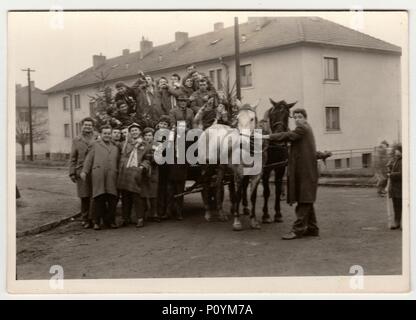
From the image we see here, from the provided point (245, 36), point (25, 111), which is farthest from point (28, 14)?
point (245, 36)

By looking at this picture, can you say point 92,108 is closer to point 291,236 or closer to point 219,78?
point 219,78

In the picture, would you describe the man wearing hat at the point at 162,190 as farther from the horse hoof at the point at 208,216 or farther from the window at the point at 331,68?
the window at the point at 331,68

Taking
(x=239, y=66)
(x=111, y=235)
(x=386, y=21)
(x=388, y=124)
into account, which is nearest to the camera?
(x=386, y=21)

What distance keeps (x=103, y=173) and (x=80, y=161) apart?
1.20ft

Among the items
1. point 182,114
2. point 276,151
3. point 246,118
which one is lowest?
point 276,151

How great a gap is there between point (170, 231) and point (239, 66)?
2.63 metres

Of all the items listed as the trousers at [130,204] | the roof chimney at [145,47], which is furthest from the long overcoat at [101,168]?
the roof chimney at [145,47]

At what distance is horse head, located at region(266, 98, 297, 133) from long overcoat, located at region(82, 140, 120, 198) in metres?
2.18

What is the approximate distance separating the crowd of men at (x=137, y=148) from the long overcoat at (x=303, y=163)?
45.1 inches

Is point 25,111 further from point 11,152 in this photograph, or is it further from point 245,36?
point 245,36

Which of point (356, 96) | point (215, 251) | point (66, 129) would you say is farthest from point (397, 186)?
point (66, 129)

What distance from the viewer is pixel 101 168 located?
22.8 ft

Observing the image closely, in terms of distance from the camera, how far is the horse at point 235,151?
648cm
